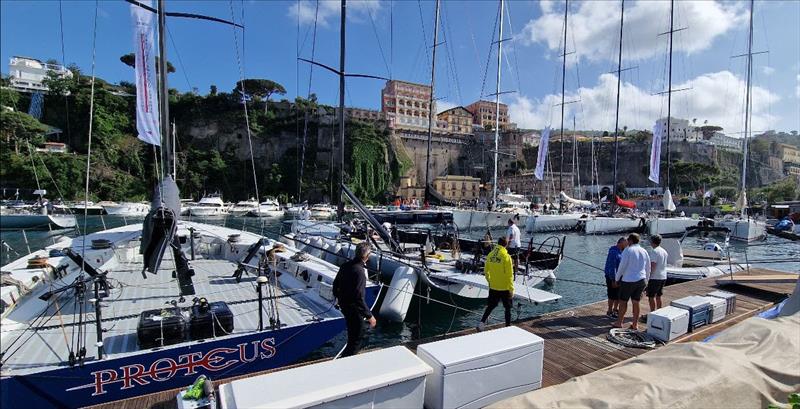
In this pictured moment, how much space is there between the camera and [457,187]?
7438 cm

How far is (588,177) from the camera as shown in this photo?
94500 mm

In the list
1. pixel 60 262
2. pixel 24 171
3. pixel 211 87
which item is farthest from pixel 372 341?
pixel 211 87

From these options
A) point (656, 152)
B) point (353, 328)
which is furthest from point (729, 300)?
point (656, 152)

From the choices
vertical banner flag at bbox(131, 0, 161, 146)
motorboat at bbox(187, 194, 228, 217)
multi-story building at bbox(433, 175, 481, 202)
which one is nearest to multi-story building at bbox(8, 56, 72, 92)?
motorboat at bbox(187, 194, 228, 217)

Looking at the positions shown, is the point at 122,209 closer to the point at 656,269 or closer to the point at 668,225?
the point at 656,269

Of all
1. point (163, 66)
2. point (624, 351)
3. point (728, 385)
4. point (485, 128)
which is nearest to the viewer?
point (728, 385)

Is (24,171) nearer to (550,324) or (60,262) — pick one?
(60,262)

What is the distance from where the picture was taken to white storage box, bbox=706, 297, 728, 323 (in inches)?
280

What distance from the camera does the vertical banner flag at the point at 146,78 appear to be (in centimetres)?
855

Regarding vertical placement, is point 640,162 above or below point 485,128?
below

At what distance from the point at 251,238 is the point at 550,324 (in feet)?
31.7

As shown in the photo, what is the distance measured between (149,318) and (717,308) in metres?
9.82

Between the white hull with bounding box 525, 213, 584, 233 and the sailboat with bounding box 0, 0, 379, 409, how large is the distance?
2977 cm

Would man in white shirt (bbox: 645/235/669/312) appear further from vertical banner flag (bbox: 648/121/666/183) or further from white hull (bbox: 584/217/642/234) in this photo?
vertical banner flag (bbox: 648/121/666/183)
